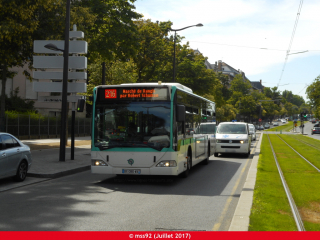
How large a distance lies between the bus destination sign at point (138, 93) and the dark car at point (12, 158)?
2887mm

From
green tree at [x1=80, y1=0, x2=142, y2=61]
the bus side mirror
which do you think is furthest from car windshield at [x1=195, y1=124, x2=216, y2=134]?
green tree at [x1=80, y1=0, x2=142, y2=61]

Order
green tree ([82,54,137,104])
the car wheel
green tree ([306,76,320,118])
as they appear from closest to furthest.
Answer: the car wheel → green tree ([82,54,137,104]) → green tree ([306,76,320,118])

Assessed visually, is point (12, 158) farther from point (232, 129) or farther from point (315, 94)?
point (315, 94)

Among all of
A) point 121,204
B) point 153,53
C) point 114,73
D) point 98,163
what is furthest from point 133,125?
point 153,53

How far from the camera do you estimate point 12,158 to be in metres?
10.8

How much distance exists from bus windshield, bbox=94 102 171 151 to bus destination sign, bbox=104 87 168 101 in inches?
6.5

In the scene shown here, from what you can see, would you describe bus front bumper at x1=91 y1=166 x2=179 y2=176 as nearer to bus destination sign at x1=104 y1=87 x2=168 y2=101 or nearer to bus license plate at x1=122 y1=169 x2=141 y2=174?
bus license plate at x1=122 y1=169 x2=141 y2=174

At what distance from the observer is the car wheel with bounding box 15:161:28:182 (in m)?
11.2

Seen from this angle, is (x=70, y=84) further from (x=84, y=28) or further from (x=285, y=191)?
(x=285, y=191)

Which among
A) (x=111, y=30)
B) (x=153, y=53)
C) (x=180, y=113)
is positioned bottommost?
(x=180, y=113)

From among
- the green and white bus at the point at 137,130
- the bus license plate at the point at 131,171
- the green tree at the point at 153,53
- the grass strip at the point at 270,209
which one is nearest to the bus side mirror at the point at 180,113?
the green and white bus at the point at 137,130

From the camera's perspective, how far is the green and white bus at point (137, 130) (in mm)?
10484

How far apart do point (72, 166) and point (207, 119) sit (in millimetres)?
5796

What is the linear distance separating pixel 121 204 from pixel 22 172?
454 centimetres
